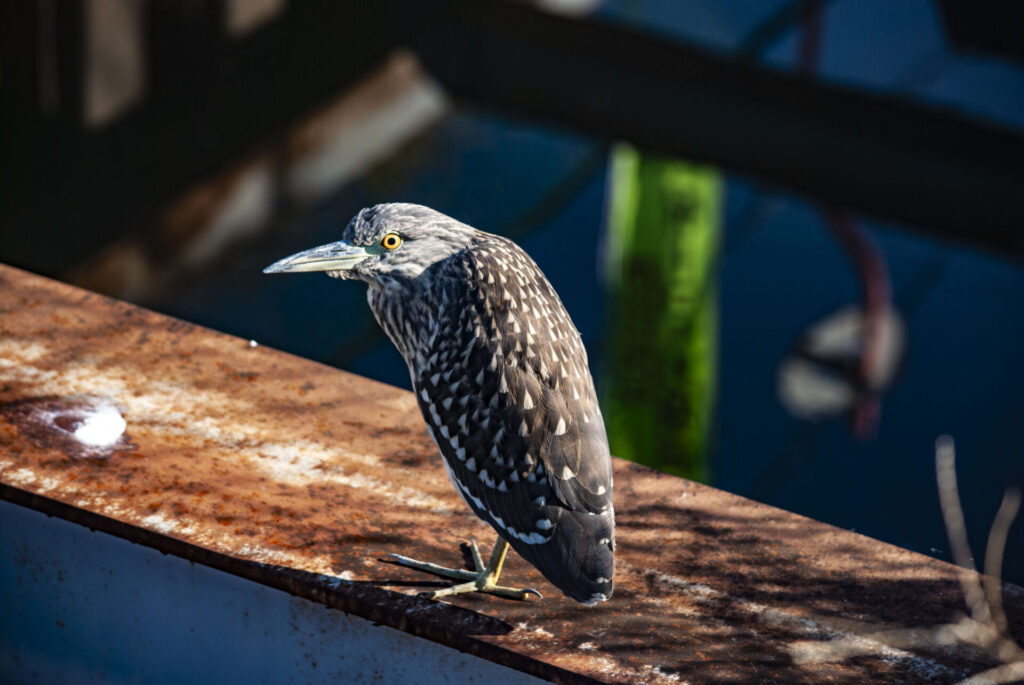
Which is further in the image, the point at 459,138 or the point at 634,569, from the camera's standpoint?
the point at 459,138

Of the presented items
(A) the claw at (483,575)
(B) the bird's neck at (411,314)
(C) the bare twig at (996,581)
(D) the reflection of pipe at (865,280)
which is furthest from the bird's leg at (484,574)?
(D) the reflection of pipe at (865,280)

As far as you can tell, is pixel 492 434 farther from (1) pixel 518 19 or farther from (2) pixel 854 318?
(2) pixel 854 318

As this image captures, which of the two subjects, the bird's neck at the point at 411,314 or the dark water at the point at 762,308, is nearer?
the bird's neck at the point at 411,314

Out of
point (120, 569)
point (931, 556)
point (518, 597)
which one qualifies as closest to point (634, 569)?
point (518, 597)

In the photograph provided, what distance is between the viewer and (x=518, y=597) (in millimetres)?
2449

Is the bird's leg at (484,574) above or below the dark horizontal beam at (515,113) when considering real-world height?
below

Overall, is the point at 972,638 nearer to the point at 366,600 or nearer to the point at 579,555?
the point at 579,555

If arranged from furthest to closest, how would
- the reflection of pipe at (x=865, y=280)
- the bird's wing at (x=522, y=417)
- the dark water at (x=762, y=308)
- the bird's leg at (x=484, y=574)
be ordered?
the dark water at (x=762, y=308)
the reflection of pipe at (x=865, y=280)
the bird's leg at (x=484, y=574)
the bird's wing at (x=522, y=417)

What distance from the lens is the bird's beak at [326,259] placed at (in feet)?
8.13

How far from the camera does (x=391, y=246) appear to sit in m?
2.56

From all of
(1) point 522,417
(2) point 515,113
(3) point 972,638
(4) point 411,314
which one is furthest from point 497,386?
(2) point 515,113

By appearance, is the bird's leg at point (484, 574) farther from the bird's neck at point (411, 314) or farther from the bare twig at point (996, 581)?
the bare twig at point (996, 581)

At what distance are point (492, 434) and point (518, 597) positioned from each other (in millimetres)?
362

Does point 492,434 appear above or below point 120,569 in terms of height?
above
